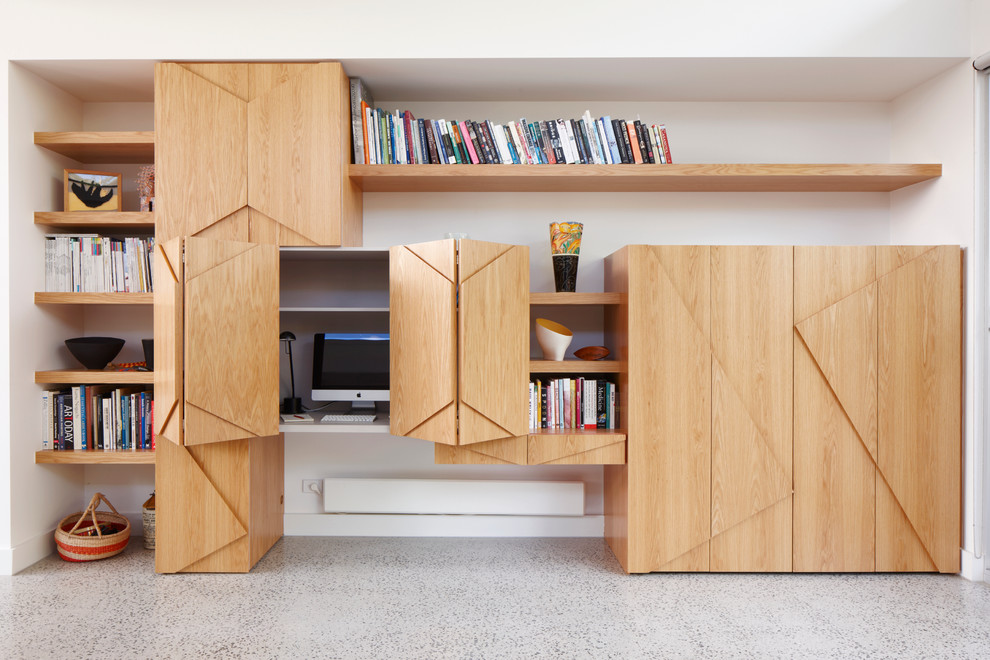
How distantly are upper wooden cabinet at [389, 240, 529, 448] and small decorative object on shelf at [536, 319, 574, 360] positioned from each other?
0.23m

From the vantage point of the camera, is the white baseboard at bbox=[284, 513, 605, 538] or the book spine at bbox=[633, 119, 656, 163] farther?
the white baseboard at bbox=[284, 513, 605, 538]

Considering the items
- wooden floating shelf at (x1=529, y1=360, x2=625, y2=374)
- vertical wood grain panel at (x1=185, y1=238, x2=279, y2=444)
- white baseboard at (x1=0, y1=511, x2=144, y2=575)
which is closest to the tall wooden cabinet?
wooden floating shelf at (x1=529, y1=360, x2=625, y2=374)

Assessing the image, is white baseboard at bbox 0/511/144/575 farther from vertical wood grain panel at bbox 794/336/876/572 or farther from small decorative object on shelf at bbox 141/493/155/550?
vertical wood grain panel at bbox 794/336/876/572

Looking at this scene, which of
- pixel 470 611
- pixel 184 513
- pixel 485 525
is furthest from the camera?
pixel 485 525

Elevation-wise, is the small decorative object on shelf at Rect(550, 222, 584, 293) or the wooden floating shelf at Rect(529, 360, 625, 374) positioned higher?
the small decorative object on shelf at Rect(550, 222, 584, 293)

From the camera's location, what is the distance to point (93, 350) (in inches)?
113

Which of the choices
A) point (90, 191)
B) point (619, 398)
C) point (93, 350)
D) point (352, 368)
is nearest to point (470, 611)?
point (619, 398)

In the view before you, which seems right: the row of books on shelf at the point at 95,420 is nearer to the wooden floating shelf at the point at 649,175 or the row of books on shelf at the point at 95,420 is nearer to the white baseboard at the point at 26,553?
the white baseboard at the point at 26,553

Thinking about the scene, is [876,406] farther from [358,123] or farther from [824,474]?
[358,123]

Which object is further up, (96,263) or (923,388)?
(96,263)

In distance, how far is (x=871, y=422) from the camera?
2.67 meters

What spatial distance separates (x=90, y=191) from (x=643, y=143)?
8.84ft

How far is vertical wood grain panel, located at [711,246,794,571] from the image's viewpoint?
267 cm

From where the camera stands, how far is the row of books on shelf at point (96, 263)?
288 centimetres
